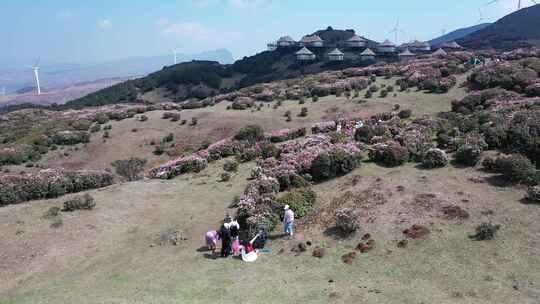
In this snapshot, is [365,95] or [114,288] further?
[365,95]

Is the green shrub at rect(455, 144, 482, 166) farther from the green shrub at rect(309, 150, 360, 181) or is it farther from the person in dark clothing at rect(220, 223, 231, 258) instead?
the person in dark clothing at rect(220, 223, 231, 258)

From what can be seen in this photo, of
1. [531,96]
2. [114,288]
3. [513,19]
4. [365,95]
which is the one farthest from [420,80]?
[513,19]

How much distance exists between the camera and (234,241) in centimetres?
1856

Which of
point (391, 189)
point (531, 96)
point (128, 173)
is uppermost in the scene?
point (531, 96)

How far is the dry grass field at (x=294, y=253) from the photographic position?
14438 millimetres

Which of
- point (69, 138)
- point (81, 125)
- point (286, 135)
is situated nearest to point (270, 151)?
point (286, 135)

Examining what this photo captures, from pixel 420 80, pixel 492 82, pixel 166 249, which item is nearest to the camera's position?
pixel 166 249

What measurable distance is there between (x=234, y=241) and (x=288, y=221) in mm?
2772

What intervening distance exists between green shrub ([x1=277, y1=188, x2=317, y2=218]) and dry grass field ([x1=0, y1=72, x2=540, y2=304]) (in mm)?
501

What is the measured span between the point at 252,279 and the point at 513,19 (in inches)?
8232

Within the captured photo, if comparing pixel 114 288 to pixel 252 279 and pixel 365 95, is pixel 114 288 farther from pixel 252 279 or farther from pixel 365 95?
pixel 365 95

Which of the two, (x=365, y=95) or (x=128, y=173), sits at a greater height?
(x=365, y=95)

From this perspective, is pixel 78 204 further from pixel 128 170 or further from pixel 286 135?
pixel 286 135

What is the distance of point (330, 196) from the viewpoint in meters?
23.2
